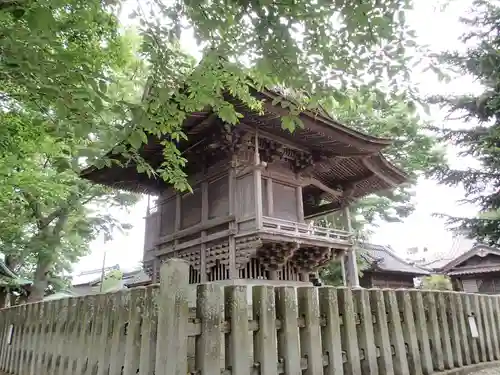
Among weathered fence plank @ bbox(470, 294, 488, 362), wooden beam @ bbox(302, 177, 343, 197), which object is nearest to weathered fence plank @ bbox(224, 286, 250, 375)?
weathered fence plank @ bbox(470, 294, 488, 362)

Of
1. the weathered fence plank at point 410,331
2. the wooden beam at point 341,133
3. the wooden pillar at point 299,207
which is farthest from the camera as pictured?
the wooden pillar at point 299,207

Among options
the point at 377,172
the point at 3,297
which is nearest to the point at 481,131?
the point at 377,172

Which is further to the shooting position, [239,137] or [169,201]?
[169,201]

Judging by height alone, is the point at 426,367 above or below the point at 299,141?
below

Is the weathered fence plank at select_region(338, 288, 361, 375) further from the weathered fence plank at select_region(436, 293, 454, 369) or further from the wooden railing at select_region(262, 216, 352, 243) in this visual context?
the wooden railing at select_region(262, 216, 352, 243)

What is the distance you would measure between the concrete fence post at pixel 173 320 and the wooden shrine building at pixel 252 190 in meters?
4.62

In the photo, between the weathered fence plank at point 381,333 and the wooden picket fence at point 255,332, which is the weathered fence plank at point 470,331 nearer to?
the wooden picket fence at point 255,332

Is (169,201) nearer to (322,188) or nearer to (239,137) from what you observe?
(239,137)

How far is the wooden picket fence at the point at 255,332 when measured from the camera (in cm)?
276

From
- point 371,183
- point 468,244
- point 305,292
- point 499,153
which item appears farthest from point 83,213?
point 468,244

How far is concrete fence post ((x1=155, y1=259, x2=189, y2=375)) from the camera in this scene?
8.57 feet

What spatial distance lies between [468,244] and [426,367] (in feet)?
103

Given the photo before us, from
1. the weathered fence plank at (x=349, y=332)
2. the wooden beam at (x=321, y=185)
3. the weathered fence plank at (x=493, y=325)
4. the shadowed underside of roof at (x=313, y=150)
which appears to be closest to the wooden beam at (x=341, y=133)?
the shadowed underside of roof at (x=313, y=150)

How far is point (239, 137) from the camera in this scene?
838cm
